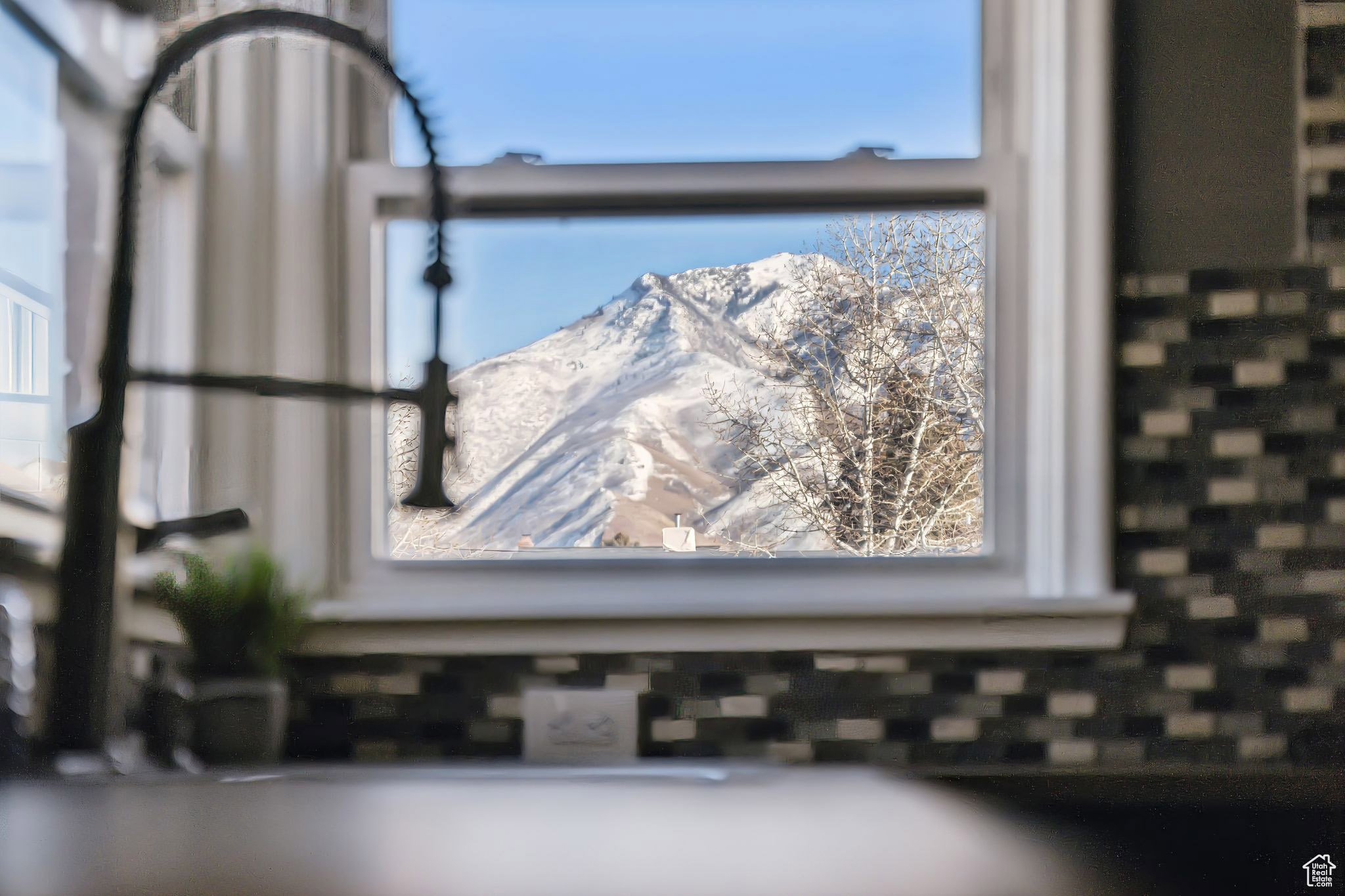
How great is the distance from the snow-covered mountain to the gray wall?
0.37 m

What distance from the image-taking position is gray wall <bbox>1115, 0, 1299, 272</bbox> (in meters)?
0.84

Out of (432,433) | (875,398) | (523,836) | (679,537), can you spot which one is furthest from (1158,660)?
(432,433)

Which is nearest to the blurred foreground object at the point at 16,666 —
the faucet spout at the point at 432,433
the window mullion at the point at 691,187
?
the faucet spout at the point at 432,433

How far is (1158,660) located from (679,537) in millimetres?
528

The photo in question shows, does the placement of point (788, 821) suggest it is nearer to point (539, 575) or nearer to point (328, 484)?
point (539, 575)

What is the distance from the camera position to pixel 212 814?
2.45ft

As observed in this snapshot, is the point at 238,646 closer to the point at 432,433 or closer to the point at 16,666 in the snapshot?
the point at 16,666

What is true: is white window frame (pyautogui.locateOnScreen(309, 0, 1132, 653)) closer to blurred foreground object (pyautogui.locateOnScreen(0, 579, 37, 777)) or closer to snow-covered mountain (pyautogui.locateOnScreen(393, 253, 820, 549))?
snow-covered mountain (pyautogui.locateOnScreen(393, 253, 820, 549))

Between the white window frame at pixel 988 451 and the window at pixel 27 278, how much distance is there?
263mm

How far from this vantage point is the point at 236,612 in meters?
0.78

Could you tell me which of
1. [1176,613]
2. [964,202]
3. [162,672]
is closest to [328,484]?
[162,672]

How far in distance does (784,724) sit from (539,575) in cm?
31

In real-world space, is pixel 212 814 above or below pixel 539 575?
below

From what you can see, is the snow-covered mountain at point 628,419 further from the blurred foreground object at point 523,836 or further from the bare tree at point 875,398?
the blurred foreground object at point 523,836
